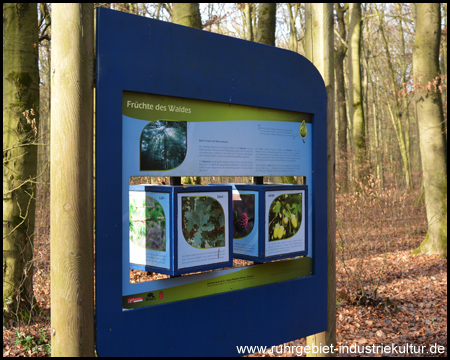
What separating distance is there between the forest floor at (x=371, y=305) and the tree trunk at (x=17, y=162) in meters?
0.27

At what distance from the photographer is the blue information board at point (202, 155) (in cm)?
233

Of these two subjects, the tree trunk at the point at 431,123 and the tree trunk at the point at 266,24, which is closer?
the tree trunk at the point at 431,123

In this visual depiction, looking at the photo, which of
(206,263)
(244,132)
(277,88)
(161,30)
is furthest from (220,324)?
(161,30)

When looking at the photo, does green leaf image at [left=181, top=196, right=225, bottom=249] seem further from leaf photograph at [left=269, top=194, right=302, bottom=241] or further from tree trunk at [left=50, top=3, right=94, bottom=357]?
tree trunk at [left=50, top=3, right=94, bottom=357]

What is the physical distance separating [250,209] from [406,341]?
3.29 metres

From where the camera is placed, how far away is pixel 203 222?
2652 millimetres

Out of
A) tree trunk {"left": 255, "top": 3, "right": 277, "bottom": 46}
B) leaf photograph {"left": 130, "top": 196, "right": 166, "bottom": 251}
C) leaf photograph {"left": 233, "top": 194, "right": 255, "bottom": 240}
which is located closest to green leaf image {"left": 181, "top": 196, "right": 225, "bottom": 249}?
leaf photograph {"left": 130, "top": 196, "right": 166, "bottom": 251}

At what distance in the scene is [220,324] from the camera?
2.77 metres

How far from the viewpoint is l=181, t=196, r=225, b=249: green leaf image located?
8.46 ft

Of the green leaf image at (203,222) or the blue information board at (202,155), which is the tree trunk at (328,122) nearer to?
the blue information board at (202,155)

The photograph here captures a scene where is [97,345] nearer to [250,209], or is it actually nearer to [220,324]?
[220,324]

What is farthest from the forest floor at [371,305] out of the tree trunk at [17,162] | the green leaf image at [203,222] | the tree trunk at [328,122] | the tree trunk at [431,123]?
the green leaf image at [203,222]

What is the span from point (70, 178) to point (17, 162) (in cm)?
335
